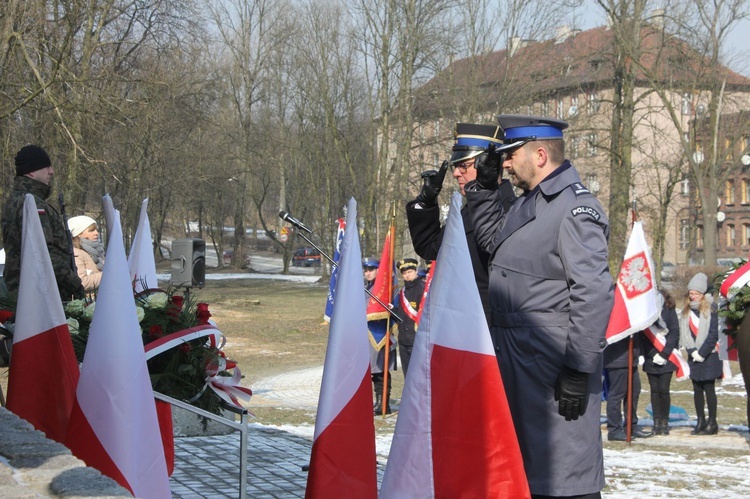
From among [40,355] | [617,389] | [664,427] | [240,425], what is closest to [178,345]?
[240,425]

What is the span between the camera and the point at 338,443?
16.6 ft

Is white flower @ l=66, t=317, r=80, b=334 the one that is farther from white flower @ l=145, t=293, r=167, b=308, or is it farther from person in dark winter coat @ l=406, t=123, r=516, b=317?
person in dark winter coat @ l=406, t=123, r=516, b=317

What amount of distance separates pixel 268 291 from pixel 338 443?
36.9 meters

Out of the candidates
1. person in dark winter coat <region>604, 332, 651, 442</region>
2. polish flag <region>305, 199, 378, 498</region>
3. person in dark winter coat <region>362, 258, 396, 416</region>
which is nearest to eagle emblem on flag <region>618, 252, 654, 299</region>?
person in dark winter coat <region>604, 332, 651, 442</region>

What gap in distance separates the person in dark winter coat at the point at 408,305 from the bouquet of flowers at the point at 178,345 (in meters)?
6.29

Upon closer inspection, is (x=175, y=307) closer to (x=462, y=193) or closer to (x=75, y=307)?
(x=75, y=307)

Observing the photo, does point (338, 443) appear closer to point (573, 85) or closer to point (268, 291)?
point (573, 85)

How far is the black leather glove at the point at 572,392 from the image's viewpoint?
4.34 meters

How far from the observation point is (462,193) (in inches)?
211

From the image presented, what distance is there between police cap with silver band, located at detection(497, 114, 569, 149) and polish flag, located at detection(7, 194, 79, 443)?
254cm

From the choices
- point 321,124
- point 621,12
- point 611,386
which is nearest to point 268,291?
point 321,124

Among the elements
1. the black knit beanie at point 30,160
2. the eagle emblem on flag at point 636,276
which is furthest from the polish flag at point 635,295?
the black knit beanie at point 30,160

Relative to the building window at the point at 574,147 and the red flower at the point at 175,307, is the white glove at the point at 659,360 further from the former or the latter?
the building window at the point at 574,147

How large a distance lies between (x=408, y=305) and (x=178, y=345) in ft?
22.7
